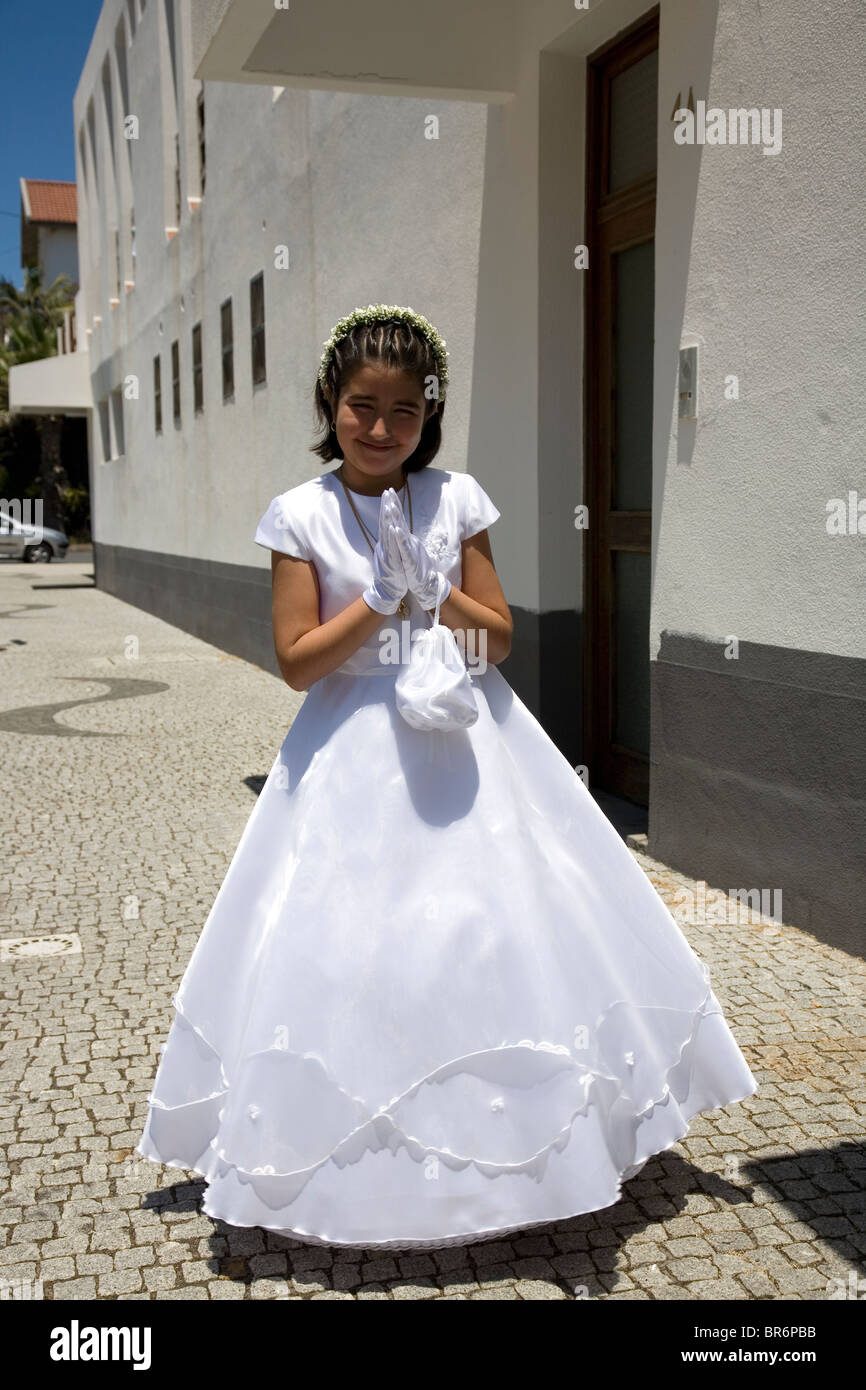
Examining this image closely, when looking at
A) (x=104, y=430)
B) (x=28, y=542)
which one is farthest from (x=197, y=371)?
(x=28, y=542)

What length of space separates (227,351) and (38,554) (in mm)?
26269

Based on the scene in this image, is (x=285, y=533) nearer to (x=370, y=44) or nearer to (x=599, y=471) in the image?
(x=599, y=471)

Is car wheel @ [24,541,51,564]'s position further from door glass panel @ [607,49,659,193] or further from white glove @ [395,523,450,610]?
white glove @ [395,523,450,610]

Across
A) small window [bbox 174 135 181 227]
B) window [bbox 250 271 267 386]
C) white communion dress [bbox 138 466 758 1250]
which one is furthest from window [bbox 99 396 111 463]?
white communion dress [bbox 138 466 758 1250]

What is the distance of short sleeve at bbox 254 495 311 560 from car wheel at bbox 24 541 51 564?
3829cm

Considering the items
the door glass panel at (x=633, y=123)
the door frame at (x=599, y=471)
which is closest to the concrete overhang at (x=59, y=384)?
the door frame at (x=599, y=471)

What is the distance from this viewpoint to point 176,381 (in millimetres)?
18250

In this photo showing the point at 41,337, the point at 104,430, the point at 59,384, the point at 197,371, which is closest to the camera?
the point at 197,371

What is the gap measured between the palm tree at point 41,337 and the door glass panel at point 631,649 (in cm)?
4078

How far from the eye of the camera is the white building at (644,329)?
447 centimetres

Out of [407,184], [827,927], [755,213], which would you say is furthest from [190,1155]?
[407,184]

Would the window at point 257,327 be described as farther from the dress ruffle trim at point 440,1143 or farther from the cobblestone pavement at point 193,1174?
the dress ruffle trim at point 440,1143

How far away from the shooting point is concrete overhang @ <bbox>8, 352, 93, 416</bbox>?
28.9 m

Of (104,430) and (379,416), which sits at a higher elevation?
(104,430)
